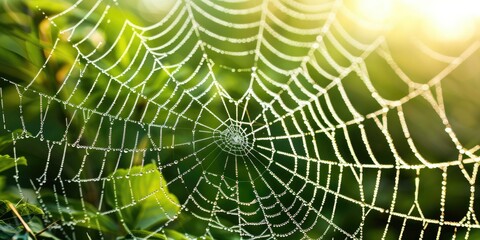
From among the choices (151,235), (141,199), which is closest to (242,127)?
(141,199)

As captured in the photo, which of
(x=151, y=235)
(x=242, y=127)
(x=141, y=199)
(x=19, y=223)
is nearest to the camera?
(x=19, y=223)

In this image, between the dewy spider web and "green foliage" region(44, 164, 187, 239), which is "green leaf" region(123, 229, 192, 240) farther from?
the dewy spider web

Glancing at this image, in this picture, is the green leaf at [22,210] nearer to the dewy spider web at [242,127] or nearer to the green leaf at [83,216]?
the green leaf at [83,216]

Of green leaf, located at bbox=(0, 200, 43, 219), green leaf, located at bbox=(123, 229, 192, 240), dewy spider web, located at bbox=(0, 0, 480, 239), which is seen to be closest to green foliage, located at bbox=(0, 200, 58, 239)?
green leaf, located at bbox=(0, 200, 43, 219)

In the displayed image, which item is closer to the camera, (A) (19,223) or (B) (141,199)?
(A) (19,223)

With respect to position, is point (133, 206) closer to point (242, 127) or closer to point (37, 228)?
point (37, 228)

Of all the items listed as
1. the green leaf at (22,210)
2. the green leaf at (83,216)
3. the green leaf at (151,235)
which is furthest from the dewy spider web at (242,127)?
the green leaf at (22,210)
